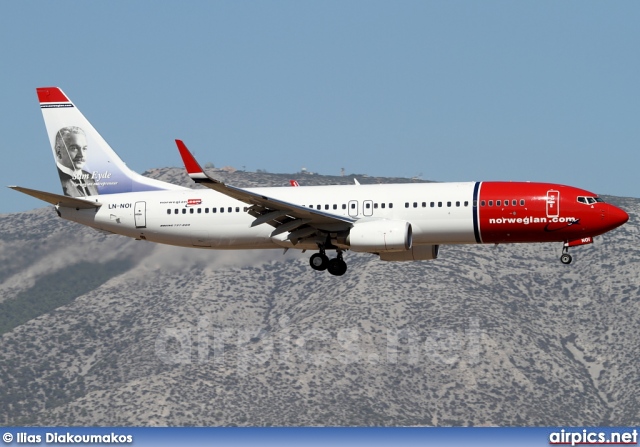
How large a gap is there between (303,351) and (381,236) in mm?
112361

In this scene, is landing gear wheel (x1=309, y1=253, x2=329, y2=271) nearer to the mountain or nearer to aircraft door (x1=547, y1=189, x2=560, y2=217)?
aircraft door (x1=547, y1=189, x2=560, y2=217)

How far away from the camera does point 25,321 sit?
587 ft

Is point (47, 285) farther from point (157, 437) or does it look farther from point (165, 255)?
point (157, 437)

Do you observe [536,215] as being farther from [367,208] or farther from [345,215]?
[345,215]

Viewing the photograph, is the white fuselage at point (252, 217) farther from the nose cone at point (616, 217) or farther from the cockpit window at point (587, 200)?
the nose cone at point (616, 217)

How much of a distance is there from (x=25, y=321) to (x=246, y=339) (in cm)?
3109

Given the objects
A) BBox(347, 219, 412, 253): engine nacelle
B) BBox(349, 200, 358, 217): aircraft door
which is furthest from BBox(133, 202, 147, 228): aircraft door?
BBox(347, 219, 412, 253): engine nacelle

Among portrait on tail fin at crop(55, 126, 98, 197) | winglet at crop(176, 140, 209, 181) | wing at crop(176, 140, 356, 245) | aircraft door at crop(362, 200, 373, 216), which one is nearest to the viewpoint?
winglet at crop(176, 140, 209, 181)

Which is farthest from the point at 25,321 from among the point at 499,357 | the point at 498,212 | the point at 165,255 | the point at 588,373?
the point at 498,212

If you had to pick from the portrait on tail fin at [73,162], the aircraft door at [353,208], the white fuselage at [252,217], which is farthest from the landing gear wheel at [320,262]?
the portrait on tail fin at [73,162]

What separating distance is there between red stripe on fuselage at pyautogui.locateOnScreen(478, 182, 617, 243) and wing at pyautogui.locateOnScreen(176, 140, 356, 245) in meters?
7.41

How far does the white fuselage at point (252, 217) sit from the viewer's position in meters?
68.7

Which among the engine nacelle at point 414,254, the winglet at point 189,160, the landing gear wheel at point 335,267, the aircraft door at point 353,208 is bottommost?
the landing gear wheel at point 335,267

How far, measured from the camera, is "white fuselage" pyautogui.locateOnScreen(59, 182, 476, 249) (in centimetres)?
6869
